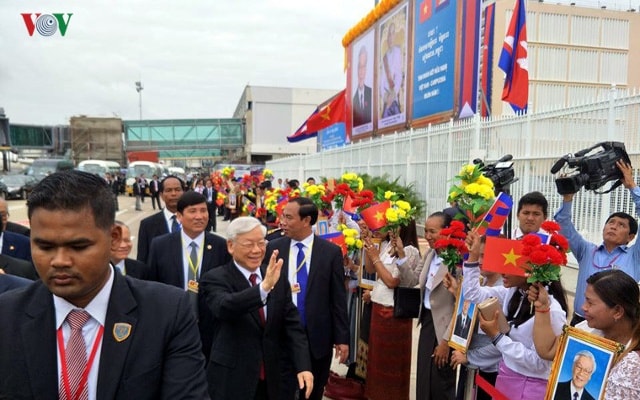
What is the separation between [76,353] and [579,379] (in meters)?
2.05

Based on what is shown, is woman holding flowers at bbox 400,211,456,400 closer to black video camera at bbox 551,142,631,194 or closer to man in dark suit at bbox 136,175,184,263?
black video camera at bbox 551,142,631,194

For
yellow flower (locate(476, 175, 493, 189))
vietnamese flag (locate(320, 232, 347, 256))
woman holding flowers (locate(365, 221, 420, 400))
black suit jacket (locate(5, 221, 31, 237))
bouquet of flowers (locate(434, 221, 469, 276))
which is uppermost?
yellow flower (locate(476, 175, 493, 189))

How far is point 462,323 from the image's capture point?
3.24 meters

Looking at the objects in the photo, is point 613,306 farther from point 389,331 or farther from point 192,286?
point 192,286

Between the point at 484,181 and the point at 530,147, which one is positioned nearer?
the point at 484,181

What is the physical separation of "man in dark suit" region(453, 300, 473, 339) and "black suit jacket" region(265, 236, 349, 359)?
984 millimetres

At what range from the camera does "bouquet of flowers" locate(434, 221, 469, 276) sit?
3.25m

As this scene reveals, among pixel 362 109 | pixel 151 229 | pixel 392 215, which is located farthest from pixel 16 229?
pixel 362 109

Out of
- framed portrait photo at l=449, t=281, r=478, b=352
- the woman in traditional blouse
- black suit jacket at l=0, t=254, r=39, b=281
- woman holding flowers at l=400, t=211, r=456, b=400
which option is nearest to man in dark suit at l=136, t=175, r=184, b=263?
black suit jacket at l=0, t=254, r=39, b=281

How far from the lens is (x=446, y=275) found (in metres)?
3.38

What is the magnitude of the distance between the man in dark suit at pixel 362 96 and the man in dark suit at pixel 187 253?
16853 millimetres

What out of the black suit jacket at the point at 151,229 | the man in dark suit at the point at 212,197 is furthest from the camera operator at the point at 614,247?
the man in dark suit at the point at 212,197

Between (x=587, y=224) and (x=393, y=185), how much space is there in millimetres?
5688

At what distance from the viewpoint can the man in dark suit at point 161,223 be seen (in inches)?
200
